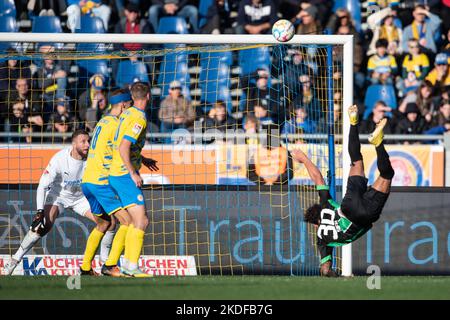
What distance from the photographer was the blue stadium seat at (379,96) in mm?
18328

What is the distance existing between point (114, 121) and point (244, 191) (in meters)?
2.64

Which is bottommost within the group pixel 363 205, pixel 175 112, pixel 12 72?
pixel 363 205

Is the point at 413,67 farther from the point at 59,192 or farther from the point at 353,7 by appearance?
the point at 59,192

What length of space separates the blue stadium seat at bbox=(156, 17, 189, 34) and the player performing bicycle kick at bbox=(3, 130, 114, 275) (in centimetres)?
616

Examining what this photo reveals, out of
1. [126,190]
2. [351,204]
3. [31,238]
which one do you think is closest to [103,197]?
[126,190]

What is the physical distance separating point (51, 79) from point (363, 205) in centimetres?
704

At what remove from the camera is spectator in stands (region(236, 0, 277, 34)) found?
18.9 meters

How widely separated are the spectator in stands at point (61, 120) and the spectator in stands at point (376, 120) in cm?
488

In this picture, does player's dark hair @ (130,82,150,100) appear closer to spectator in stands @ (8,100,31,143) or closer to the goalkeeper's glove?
the goalkeeper's glove

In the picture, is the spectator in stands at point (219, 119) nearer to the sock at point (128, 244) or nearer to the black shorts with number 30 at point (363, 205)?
the black shorts with number 30 at point (363, 205)

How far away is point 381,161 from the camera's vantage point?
1168 centimetres

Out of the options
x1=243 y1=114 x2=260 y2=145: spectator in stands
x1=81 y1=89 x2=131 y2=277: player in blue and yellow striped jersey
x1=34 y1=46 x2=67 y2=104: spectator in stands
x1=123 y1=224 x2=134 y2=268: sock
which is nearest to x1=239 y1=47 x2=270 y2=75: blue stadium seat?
x1=243 y1=114 x2=260 y2=145: spectator in stands

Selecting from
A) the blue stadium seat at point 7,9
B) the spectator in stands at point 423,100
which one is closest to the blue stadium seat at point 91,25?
the blue stadium seat at point 7,9
